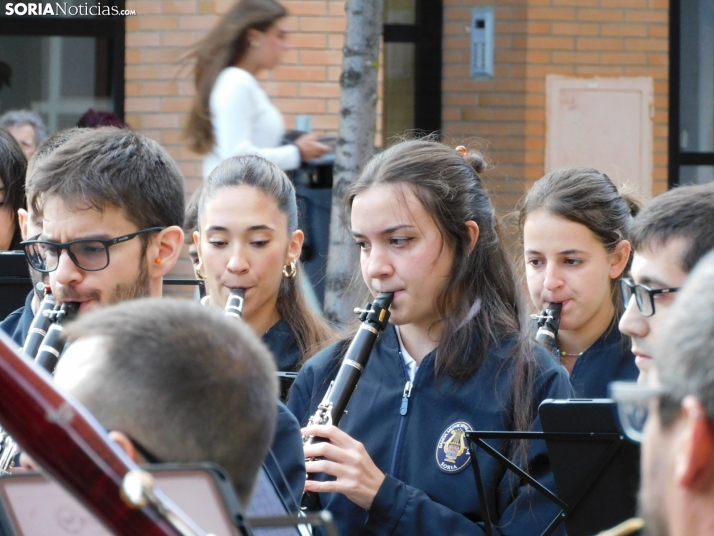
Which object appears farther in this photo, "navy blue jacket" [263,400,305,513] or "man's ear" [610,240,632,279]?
"man's ear" [610,240,632,279]

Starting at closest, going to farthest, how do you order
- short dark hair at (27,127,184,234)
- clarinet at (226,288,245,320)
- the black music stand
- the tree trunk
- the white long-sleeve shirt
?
the black music stand, short dark hair at (27,127,184,234), clarinet at (226,288,245,320), the white long-sleeve shirt, the tree trunk

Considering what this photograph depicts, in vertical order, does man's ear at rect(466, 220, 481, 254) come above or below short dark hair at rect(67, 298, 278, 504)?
above

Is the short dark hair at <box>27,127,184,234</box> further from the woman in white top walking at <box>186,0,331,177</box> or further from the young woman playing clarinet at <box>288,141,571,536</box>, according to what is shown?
the woman in white top walking at <box>186,0,331,177</box>

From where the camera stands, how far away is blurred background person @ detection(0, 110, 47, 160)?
568 centimetres

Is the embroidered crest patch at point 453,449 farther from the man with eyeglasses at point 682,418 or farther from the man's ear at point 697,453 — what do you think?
the man's ear at point 697,453

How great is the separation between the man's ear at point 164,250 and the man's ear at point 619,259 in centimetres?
144

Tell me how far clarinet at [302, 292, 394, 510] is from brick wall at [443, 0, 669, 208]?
13.5 feet

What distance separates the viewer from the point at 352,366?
2617 millimetres

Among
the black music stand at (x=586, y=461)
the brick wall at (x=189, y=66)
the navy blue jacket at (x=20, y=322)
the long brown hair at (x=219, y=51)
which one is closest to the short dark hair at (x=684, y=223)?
the black music stand at (x=586, y=461)

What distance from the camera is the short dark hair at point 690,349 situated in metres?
0.98

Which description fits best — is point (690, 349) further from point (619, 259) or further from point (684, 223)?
point (619, 259)

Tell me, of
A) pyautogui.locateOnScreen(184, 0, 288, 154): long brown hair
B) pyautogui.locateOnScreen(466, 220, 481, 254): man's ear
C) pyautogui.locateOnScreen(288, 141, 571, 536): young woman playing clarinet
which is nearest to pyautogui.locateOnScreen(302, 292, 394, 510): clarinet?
pyautogui.locateOnScreen(288, 141, 571, 536): young woman playing clarinet

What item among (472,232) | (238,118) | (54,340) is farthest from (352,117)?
(54,340)

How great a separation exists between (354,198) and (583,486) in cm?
115
